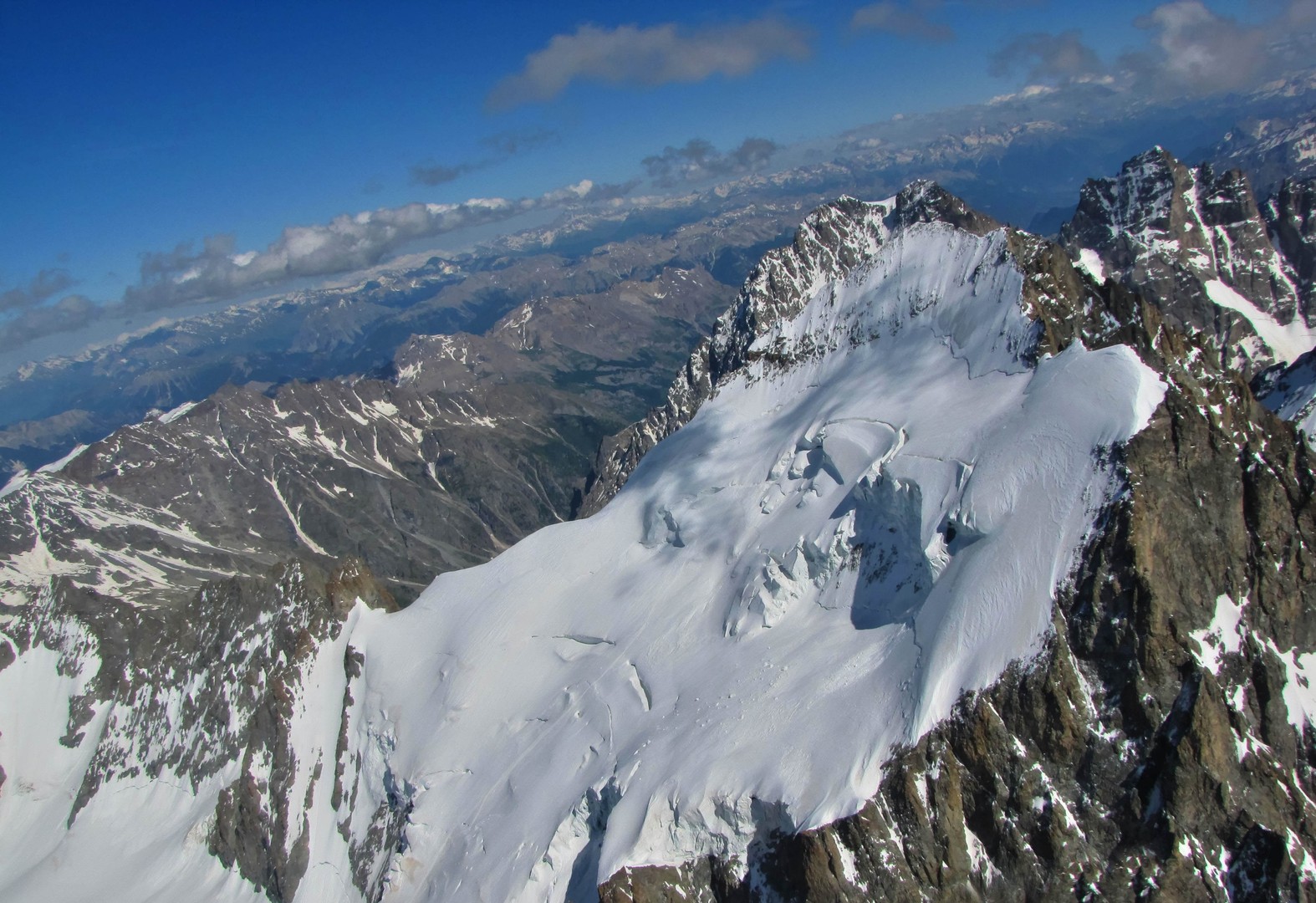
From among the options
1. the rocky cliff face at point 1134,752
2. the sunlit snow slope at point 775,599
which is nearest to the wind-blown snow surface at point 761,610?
the sunlit snow slope at point 775,599

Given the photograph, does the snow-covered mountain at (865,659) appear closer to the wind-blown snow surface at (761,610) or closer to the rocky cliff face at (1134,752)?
the rocky cliff face at (1134,752)

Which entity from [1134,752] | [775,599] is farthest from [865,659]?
[1134,752]

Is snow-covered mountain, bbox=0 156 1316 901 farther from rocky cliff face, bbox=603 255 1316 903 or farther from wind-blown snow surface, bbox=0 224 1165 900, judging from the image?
wind-blown snow surface, bbox=0 224 1165 900

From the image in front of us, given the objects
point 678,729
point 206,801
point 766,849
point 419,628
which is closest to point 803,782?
point 766,849

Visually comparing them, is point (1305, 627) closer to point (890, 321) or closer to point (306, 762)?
point (890, 321)

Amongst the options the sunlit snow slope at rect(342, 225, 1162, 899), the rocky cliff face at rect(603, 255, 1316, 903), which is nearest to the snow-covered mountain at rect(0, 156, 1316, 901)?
the rocky cliff face at rect(603, 255, 1316, 903)

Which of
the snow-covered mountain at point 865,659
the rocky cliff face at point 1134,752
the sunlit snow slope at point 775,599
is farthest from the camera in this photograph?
the sunlit snow slope at point 775,599

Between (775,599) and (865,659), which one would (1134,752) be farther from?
(775,599)
